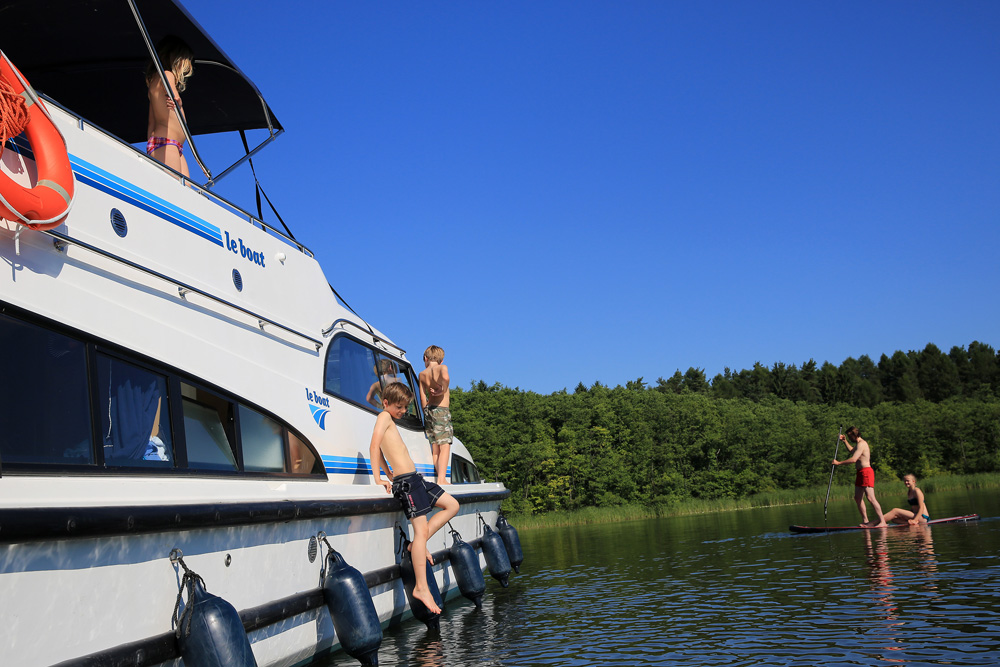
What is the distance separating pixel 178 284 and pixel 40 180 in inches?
52.8

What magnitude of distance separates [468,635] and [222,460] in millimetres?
2821

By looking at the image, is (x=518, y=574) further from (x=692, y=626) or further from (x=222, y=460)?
(x=222, y=460)

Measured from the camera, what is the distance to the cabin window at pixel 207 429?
5168 millimetres

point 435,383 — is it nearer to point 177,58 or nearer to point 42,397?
point 177,58

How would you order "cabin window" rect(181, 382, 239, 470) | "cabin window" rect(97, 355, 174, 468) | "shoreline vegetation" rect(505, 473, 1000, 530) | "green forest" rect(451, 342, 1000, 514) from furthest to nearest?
1. "green forest" rect(451, 342, 1000, 514)
2. "shoreline vegetation" rect(505, 473, 1000, 530)
3. "cabin window" rect(181, 382, 239, 470)
4. "cabin window" rect(97, 355, 174, 468)

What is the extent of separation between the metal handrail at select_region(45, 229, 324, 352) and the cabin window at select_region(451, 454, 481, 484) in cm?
430

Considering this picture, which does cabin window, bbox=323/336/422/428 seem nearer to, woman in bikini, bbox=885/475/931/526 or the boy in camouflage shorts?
the boy in camouflage shorts

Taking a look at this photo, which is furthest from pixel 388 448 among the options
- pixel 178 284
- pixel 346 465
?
pixel 178 284

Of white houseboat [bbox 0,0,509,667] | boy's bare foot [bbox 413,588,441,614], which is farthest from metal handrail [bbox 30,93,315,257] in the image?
boy's bare foot [bbox 413,588,441,614]

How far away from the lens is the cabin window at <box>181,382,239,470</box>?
5.17 metres

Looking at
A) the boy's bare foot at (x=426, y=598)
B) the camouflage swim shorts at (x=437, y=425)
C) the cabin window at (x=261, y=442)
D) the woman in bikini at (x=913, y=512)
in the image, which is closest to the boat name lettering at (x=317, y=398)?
the cabin window at (x=261, y=442)

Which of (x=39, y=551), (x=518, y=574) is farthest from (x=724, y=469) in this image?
(x=39, y=551)

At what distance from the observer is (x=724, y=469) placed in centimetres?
5828

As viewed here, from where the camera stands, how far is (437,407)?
31.2 feet
